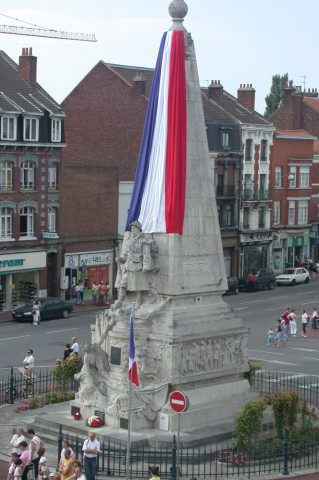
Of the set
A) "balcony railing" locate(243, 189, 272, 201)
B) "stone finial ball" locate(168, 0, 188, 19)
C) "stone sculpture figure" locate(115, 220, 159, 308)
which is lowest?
"stone sculpture figure" locate(115, 220, 159, 308)

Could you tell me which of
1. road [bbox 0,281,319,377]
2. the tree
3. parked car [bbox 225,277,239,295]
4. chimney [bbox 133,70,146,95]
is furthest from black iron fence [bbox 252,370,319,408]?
the tree

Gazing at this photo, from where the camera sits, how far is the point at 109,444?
26734 millimetres

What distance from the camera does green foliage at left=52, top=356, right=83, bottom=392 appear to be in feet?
107

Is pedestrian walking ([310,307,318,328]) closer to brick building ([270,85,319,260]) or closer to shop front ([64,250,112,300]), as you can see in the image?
shop front ([64,250,112,300])

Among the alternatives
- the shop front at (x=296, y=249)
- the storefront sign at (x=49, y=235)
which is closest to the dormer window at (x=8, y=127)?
the storefront sign at (x=49, y=235)

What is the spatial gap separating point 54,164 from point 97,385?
1319 inches

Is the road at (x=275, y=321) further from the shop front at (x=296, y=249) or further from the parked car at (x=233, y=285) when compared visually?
the shop front at (x=296, y=249)

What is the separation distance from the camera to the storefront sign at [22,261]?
57656 mm

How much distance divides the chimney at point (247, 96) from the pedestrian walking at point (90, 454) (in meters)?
57.8

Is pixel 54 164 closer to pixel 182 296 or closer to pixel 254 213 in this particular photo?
pixel 254 213

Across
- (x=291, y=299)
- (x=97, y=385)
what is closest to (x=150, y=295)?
(x=97, y=385)

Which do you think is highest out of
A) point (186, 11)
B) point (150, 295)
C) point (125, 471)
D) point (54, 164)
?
point (186, 11)

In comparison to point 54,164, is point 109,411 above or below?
below

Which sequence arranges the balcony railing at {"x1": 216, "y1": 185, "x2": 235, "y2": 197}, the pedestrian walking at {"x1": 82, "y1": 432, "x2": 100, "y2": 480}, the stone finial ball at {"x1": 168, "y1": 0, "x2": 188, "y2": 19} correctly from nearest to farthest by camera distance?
1. the pedestrian walking at {"x1": 82, "y1": 432, "x2": 100, "y2": 480}
2. the stone finial ball at {"x1": 168, "y1": 0, "x2": 188, "y2": 19}
3. the balcony railing at {"x1": 216, "y1": 185, "x2": 235, "y2": 197}
